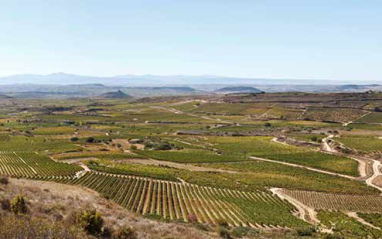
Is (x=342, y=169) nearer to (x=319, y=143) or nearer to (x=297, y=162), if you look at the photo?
(x=297, y=162)

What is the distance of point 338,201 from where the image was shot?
5634 centimetres

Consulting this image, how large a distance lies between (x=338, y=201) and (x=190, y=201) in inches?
955

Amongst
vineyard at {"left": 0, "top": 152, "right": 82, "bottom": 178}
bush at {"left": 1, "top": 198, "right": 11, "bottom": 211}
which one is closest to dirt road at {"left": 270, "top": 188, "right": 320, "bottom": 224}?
bush at {"left": 1, "top": 198, "right": 11, "bottom": 211}

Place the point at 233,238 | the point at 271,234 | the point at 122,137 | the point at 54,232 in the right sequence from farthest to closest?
the point at 122,137, the point at 271,234, the point at 233,238, the point at 54,232

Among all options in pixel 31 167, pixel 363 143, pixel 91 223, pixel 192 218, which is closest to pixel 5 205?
pixel 91 223

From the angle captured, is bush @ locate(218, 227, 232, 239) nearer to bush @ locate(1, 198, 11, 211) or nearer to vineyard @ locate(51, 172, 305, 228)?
vineyard @ locate(51, 172, 305, 228)

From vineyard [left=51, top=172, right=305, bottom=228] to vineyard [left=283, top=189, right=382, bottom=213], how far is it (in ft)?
15.8

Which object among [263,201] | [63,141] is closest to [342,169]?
[263,201]

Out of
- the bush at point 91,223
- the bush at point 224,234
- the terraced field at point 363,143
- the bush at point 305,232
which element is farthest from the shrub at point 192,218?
the terraced field at point 363,143

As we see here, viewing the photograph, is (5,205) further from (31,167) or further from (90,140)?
(90,140)

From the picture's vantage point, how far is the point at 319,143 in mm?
113125

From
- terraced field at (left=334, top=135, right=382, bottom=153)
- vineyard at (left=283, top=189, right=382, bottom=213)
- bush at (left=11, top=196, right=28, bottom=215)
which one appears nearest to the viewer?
bush at (left=11, top=196, right=28, bottom=215)

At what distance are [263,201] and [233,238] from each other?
28062mm

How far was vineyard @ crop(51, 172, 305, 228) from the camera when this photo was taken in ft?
137
